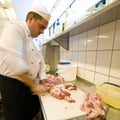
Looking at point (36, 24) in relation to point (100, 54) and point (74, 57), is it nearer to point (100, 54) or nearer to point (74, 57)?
point (100, 54)

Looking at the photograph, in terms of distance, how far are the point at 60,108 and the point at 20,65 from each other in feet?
1.21

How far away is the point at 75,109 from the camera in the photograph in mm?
724

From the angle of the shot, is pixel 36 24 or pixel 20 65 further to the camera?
pixel 36 24

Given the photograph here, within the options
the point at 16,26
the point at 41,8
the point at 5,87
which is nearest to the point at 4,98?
the point at 5,87

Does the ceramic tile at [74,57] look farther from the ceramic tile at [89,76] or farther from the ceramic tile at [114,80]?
the ceramic tile at [114,80]

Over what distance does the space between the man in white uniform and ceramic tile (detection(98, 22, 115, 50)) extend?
449 millimetres

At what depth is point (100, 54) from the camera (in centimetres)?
107

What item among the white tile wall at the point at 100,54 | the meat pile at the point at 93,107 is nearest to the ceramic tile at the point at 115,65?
the white tile wall at the point at 100,54

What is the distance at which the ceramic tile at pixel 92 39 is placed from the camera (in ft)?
3.76

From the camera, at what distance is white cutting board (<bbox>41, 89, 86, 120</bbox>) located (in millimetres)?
660

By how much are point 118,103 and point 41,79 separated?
705 millimetres

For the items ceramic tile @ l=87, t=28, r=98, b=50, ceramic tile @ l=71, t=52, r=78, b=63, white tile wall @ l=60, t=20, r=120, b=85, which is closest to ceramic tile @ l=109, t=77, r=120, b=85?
white tile wall @ l=60, t=20, r=120, b=85

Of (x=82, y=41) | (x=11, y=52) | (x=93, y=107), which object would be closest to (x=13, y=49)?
(x=11, y=52)

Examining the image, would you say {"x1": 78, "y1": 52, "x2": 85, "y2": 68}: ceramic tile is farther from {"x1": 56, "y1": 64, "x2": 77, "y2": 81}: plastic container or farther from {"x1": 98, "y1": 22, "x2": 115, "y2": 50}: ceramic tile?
{"x1": 98, "y1": 22, "x2": 115, "y2": 50}: ceramic tile
